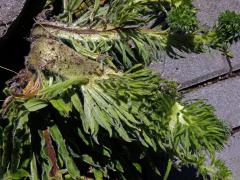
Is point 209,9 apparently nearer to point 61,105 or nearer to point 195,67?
point 195,67

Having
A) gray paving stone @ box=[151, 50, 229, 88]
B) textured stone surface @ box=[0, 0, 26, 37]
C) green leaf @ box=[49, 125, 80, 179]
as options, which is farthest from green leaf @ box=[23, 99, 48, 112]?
gray paving stone @ box=[151, 50, 229, 88]

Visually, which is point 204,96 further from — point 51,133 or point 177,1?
point 51,133

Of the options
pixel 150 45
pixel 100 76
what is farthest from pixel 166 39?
pixel 100 76

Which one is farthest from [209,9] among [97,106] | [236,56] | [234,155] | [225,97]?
[97,106]

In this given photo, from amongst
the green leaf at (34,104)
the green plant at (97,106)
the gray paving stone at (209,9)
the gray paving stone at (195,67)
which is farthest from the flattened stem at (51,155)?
the gray paving stone at (209,9)

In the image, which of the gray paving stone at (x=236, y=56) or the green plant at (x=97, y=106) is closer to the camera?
the green plant at (x=97, y=106)

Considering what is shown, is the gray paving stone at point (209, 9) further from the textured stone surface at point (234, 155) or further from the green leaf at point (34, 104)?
the green leaf at point (34, 104)
